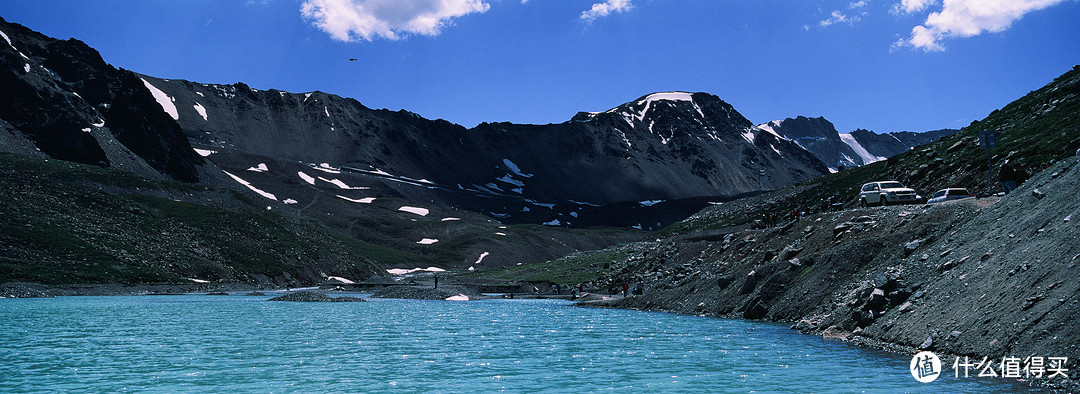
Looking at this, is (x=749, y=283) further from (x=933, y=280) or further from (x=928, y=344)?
(x=928, y=344)

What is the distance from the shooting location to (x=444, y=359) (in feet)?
94.8

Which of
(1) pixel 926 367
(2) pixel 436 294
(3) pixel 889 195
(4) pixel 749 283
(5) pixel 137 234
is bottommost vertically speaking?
(1) pixel 926 367

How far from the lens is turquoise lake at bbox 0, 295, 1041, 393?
71.0 ft

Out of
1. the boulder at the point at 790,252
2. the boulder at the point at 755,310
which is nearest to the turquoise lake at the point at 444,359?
the boulder at the point at 755,310

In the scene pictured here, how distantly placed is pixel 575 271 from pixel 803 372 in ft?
354

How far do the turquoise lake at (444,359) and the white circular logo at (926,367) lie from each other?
45 centimetres

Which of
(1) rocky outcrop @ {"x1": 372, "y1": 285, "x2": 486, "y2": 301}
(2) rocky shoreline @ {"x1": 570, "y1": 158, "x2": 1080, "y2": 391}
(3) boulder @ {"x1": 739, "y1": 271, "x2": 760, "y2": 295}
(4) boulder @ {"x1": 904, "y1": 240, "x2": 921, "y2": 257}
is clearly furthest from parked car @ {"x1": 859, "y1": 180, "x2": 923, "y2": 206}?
(1) rocky outcrop @ {"x1": 372, "y1": 285, "x2": 486, "y2": 301}

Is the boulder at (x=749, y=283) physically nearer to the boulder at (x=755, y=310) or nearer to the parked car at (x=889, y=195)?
the boulder at (x=755, y=310)

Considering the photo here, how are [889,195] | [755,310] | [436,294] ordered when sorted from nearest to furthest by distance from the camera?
[755,310] → [889,195] → [436,294]

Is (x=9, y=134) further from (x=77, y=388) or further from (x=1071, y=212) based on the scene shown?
(x=1071, y=212)

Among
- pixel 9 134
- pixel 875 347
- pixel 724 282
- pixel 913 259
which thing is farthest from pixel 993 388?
pixel 9 134

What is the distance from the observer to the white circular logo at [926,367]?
853 inches

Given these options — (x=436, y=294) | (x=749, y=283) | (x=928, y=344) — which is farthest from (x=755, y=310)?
(x=436, y=294)

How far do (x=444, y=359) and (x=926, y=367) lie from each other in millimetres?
17364
